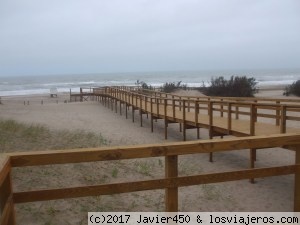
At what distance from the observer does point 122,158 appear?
2.79 m

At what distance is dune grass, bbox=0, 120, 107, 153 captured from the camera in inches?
359

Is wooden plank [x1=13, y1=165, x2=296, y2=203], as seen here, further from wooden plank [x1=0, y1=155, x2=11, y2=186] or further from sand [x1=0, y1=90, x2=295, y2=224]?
sand [x1=0, y1=90, x2=295, y2=224]

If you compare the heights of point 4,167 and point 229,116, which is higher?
point 4,167

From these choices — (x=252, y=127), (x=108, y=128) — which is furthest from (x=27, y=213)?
(x=108, y=128)

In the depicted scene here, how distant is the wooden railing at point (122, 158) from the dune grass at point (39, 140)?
20.6 ft

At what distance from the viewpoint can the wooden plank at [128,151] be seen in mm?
2650

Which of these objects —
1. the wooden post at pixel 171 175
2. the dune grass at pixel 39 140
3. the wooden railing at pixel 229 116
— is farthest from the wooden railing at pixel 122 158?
the dune grass at pixel 39 140

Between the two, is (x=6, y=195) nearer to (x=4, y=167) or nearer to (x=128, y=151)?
(x=4, y=167)

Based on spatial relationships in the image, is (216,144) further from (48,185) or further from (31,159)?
(48,185)

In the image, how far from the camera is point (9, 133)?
10.4m

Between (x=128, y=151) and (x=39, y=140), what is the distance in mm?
7859

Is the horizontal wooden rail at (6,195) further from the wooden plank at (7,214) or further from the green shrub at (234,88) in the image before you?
the green shrub at (234,88)

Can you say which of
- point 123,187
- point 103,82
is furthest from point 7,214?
point 103,82

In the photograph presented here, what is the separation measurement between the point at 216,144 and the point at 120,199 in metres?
3.60
